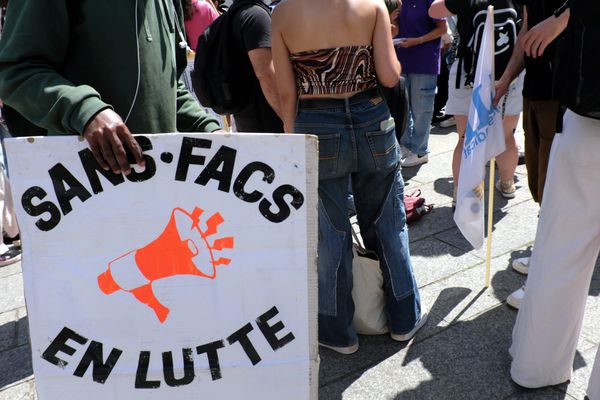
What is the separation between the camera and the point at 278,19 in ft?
8.42

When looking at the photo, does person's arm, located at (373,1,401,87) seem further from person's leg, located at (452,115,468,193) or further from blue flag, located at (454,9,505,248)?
person's leg, located at (452,115,468,193)

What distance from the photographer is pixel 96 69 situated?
5.95 ft

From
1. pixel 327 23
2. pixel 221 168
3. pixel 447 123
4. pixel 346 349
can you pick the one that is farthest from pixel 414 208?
pixel 447 123

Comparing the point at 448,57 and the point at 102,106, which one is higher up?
the point at 102,106

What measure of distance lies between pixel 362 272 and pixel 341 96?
0.91 m

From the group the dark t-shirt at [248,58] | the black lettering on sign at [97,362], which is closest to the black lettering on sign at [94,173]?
the black lettering on sign at [97,362]

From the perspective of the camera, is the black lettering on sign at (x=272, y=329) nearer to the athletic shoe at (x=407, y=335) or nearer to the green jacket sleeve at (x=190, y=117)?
the green jacket sleeve at (x=190, y=117)

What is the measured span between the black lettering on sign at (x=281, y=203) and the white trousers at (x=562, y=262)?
3.63ft

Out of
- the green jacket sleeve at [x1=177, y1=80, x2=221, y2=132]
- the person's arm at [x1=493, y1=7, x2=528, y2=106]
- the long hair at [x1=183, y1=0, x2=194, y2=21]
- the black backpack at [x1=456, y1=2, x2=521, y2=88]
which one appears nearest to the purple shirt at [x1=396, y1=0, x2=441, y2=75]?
the black backpack at [x1=456, y1=2, x2=521, y2=88]

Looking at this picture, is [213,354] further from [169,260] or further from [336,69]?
[336,69]

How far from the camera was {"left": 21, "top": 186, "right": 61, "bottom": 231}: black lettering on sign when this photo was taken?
1.60 m

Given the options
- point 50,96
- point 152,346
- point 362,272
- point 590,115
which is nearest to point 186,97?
point 50,96

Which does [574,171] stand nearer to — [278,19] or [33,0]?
[278,19]

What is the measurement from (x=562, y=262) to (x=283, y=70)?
145cm
